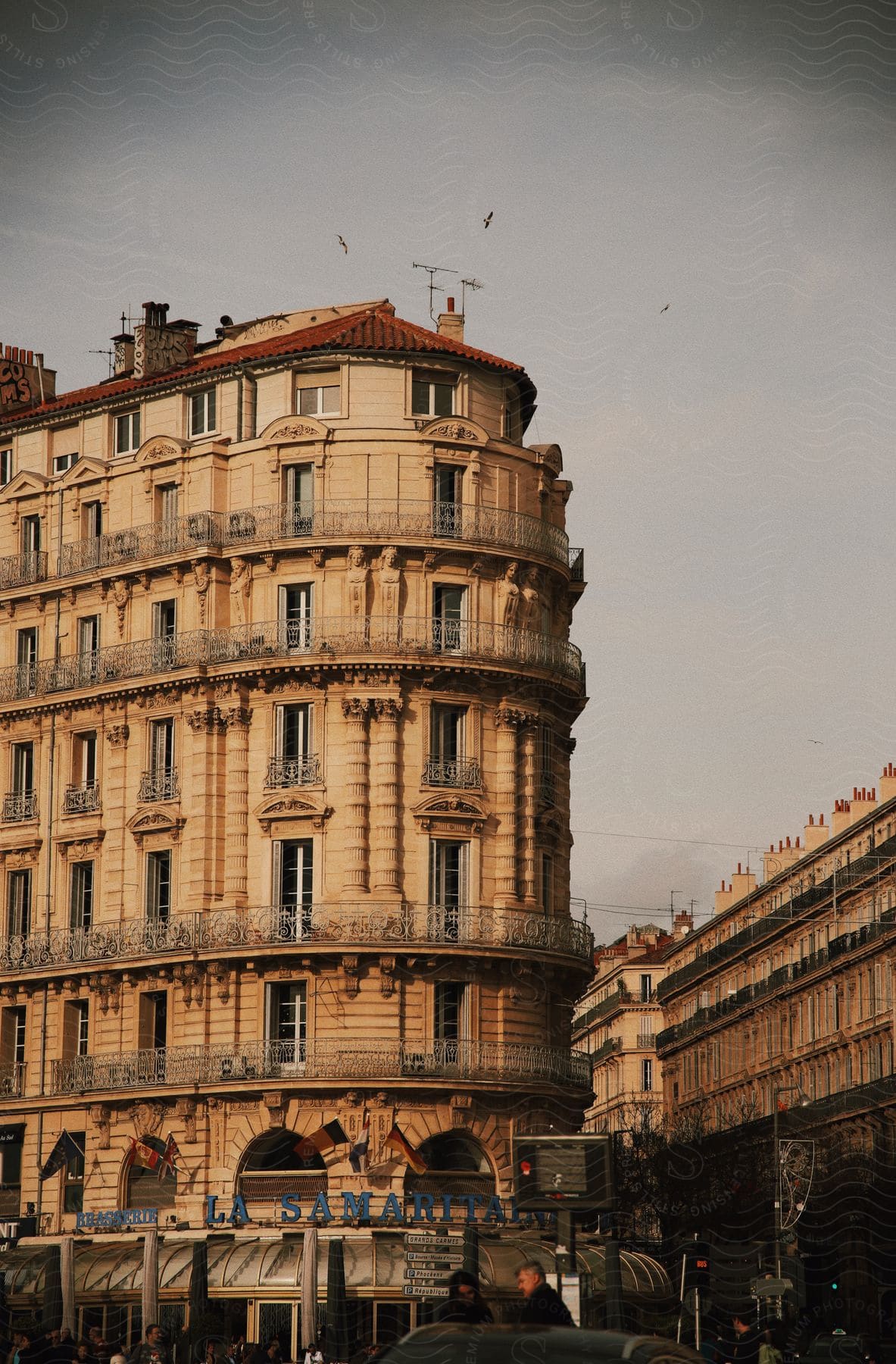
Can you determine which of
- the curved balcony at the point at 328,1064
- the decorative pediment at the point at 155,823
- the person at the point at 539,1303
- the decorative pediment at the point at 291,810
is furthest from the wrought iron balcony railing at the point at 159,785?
the person at the point at 539,1303

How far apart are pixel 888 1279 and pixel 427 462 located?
112 ft

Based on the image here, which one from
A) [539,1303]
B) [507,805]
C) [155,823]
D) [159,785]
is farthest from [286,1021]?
[539,1303]

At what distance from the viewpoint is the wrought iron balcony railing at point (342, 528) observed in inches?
2345

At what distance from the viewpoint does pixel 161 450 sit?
62.7 metres

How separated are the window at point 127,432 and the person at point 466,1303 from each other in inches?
1903

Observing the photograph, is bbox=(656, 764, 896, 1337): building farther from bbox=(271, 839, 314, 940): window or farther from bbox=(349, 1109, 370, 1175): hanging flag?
Result: bbox=(271, 839, 314, 940): window

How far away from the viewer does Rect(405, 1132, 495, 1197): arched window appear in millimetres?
56438

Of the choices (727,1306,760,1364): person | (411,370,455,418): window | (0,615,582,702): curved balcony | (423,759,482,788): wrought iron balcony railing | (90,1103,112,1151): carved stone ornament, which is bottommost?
(727,1306,760,1364): person

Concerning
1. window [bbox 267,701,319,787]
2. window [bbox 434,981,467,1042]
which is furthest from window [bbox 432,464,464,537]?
window [bbox 434,981,467,1042]

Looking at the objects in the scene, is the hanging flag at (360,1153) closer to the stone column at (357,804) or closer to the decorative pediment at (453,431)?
the stone column at (357,804)

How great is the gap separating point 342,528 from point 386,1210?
57.0 ft

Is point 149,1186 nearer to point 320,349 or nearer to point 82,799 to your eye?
point 82,799

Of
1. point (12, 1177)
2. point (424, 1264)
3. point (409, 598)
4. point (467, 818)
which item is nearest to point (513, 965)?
point (467, 818)

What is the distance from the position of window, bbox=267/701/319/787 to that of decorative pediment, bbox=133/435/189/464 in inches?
322
